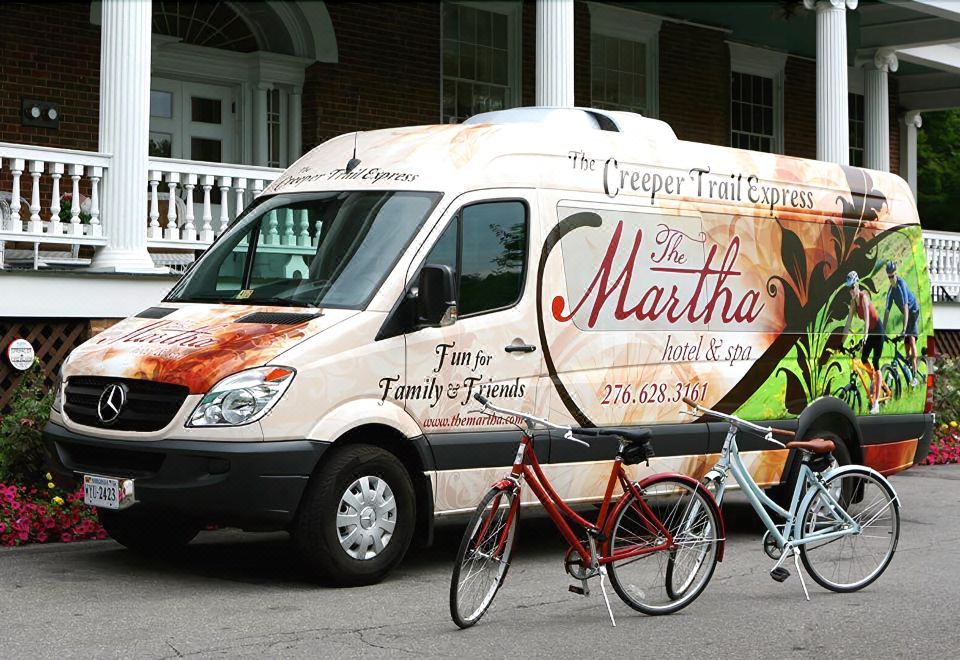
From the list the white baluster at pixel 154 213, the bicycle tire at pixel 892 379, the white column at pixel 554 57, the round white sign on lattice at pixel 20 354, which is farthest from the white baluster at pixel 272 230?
the white column at pixel 554 57

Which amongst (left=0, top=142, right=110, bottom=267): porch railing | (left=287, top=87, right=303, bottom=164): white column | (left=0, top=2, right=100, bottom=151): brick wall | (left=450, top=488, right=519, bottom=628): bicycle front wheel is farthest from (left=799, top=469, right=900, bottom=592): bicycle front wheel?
(left=287, top=87, right=303, bottom=164): white column

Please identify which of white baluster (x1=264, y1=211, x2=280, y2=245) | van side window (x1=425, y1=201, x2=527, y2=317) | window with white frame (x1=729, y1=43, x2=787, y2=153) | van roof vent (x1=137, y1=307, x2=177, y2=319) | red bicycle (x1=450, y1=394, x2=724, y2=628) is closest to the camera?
red bicycle (x1=450, y1=394, x2=724, y2=628)

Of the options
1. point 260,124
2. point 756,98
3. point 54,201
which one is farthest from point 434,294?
point 756,98

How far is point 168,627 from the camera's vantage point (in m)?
6.79

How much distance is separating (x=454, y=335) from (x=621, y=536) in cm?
171

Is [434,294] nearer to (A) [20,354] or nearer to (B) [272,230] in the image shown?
(B) [272,230]

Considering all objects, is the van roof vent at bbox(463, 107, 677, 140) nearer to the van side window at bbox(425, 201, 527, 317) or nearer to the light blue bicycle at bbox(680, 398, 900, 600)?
the van side window at bbox(425, 201, 527, 317)

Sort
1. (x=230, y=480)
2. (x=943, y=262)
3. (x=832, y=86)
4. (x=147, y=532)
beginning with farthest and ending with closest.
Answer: (x=943, y=262), (x=832, y=86), (x=147, y=532), (x=230, y=480)

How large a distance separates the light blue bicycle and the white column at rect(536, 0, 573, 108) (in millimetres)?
7237

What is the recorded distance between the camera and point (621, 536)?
721cm

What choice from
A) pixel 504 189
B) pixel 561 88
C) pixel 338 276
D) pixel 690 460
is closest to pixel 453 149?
pixel 504 189

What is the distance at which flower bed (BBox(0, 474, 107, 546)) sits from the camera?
9305mm

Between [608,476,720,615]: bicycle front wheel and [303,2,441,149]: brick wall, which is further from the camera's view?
[303,2,441,149]: brick wall

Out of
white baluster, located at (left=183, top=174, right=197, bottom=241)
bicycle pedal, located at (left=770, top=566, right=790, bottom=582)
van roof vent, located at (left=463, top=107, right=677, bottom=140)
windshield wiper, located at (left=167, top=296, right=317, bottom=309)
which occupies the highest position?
van roof vent, located at (left=463, top=107, right=677, bottom=140)
